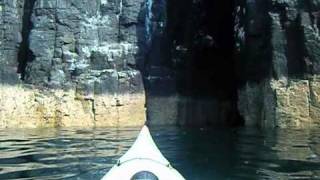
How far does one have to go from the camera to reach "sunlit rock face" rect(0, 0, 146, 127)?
1453 cm

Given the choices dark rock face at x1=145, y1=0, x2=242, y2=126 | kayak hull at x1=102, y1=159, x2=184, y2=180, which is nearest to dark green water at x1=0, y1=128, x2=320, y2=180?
kayak hull at x1=102, y1=159, x2=184, y2=180

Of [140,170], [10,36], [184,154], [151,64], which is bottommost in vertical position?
[184,154]

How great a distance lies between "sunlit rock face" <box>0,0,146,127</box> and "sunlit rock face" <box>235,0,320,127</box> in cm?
315

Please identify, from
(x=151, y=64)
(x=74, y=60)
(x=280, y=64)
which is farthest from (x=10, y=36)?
(x=280, y=64)

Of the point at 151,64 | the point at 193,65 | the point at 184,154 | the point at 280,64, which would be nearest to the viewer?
the point at 184,154

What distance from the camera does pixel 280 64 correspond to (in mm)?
13539

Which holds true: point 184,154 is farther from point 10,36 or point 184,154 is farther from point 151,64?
point 10,36

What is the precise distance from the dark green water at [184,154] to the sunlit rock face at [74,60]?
231cm

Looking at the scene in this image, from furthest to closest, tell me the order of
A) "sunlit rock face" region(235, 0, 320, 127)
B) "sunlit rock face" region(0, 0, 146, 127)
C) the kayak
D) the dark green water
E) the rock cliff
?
"sunlit rock face" region(0, 0, 146, 127) < the rock cliff < "sunlit rock face" region(235, 0, 320, 127) < the dark green water < the kayak

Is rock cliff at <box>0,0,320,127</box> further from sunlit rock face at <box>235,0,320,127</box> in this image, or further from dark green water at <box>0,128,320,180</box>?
dark green water at <box>0,128,320,180</box>

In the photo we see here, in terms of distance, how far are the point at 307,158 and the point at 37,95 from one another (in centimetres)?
889

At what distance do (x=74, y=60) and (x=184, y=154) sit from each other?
293 inches

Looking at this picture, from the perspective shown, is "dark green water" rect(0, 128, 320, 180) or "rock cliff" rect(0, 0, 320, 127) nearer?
"dark green water" rect(0, 128, 320, 180)

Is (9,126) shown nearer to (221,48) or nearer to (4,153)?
(4,153)
